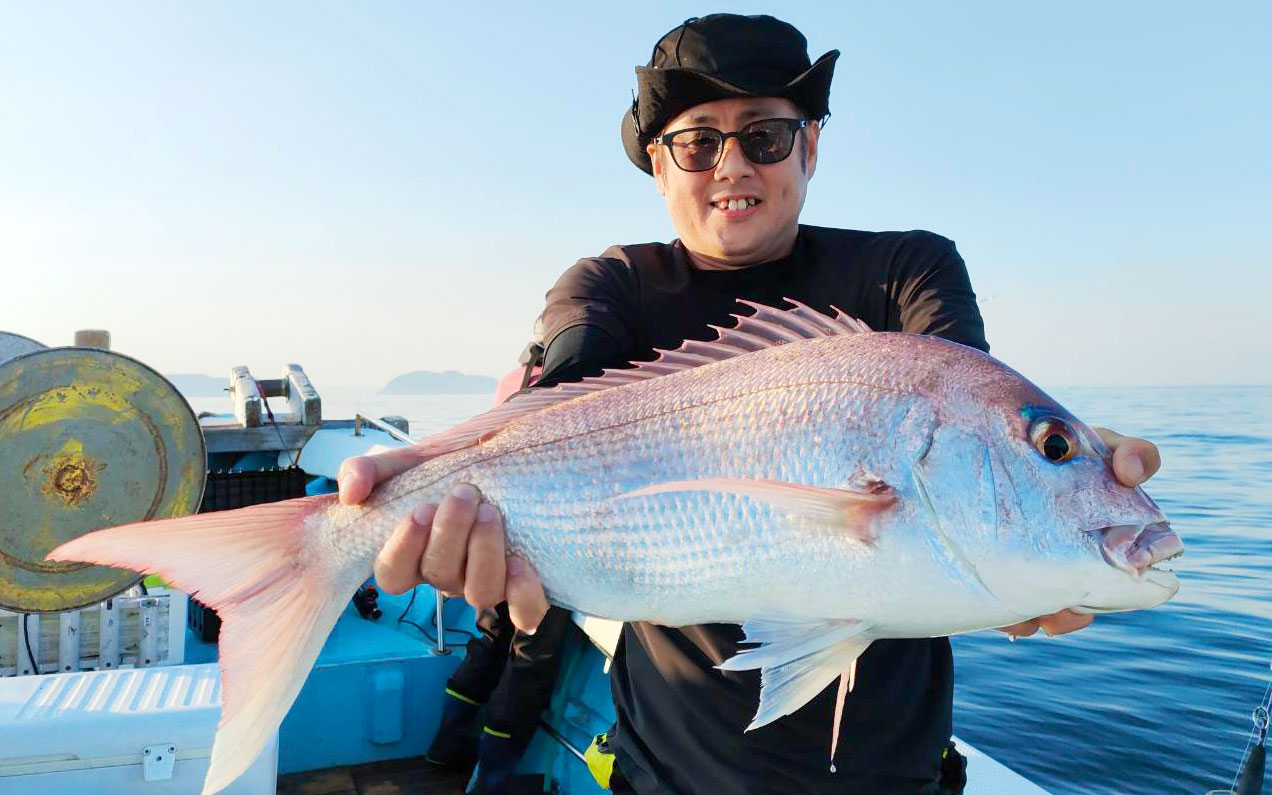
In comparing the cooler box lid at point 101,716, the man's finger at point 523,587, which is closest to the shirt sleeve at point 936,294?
the man's finger at point 523,587

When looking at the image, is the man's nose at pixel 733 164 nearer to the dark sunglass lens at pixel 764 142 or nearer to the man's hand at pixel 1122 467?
the dark sunglass lens at pixel 764 142

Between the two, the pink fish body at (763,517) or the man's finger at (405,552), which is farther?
the man's finger at (405,552)

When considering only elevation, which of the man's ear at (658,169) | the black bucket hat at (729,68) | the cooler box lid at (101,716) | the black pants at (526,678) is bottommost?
the black pants at (526,678)

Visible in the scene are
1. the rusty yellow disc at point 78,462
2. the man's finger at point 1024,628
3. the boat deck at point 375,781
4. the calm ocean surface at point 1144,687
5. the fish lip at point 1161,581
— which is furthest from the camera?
the calm ocean surface at point 1144,687

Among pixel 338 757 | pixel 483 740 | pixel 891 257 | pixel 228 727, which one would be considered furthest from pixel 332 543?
pixel 338 757

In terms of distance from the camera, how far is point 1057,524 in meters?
1.67

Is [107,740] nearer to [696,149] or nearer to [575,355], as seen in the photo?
[575,355]

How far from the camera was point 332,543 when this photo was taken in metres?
2.10

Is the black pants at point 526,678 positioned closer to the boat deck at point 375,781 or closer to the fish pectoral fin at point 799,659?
the boat deck at point 375,781

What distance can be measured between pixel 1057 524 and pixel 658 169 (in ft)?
5.08

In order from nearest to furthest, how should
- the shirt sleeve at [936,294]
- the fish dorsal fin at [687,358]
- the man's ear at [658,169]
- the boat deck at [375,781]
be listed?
the fish dorsal fin at [687,358]
the shirt sleeve at [936,294]
the man's ear at [658,169]
the boat deck at [375,781]

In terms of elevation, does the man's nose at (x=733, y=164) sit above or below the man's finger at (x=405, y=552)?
above

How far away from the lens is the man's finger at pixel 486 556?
1.99 m

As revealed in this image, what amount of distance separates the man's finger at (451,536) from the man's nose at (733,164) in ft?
3.65
